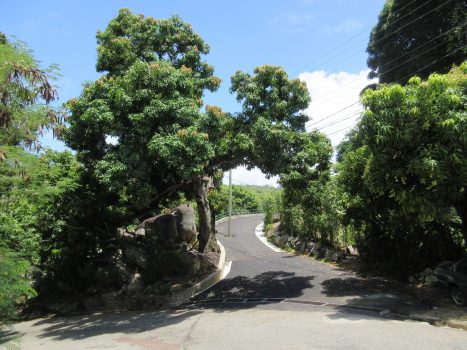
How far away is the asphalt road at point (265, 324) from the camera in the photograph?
873 cm

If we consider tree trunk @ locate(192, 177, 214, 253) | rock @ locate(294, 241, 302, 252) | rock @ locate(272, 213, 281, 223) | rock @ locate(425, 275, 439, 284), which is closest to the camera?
rock @ locate(425, 275, 439, 284)

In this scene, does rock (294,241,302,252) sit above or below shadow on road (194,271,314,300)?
above

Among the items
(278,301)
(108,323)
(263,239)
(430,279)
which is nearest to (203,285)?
(278,301)

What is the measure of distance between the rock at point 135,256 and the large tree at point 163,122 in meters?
2.03

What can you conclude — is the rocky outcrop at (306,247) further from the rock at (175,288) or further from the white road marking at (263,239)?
the rock at (175,288)

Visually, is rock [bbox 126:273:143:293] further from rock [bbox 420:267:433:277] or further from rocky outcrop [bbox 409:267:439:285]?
rock [bbox 420:267:433:277]

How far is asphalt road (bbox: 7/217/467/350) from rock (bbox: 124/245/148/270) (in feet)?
9.20

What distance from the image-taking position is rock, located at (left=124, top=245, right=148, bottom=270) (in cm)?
1661

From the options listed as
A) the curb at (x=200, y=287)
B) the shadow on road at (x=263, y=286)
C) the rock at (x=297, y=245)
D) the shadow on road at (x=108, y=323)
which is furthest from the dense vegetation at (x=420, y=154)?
the rock at (x=297, y=245)

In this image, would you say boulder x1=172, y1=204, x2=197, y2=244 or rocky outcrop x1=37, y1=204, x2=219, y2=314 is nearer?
rocky outcrop x1=37, y1=204, x2=219, y2=314

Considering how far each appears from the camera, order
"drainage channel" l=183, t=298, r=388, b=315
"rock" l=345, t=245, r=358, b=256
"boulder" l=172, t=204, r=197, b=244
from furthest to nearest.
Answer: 1. "boulder" l=172, t=204, r=197, b=244
2. "rock" l=345, t=245, r=358, b=256
3. "drainage channel" l=183, t=298, r=388, b=315

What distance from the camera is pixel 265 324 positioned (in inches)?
416

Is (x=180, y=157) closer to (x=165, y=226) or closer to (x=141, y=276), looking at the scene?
(x=141, y=276)

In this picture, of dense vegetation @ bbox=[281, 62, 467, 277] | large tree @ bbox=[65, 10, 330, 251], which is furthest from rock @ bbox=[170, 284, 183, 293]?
dense vegetation @ bbox=[281, 62, 467, 277]
